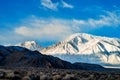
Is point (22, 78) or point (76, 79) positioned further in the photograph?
point (76, 79)

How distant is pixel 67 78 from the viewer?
194 feet

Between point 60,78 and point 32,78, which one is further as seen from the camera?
point 60,78

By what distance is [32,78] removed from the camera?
55031 mm

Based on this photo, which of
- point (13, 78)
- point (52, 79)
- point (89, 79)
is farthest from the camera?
point (89, 79)

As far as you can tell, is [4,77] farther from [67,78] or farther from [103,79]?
[103,79]

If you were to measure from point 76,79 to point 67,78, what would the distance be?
1.76m

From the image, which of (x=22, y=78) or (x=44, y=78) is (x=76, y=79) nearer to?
(x=44, y=78)

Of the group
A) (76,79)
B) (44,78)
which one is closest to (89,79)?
(76,79)

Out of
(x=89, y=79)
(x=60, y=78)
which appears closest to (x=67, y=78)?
(x=60, y=78)

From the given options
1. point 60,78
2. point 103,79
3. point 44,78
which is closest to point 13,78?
point 44,78

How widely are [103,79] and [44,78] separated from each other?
14.1m

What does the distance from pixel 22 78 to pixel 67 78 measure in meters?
8.06

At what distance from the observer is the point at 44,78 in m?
57.4

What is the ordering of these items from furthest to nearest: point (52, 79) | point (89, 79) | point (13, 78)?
1. point (89, 79)
2. point (52, 79)
3. point (13, 78)
